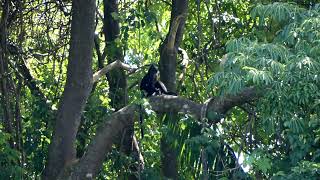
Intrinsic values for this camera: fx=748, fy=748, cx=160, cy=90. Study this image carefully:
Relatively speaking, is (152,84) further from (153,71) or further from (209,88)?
(209,88)

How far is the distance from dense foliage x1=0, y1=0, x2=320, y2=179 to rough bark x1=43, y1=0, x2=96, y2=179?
655 mm

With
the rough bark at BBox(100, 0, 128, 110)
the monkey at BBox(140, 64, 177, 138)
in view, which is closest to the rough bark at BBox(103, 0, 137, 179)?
the rough bark at BBox(100, 0, 128, 110)

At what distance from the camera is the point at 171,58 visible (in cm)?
937

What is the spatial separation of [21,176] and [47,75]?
73.7 inches

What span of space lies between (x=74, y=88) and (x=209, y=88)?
205 cm

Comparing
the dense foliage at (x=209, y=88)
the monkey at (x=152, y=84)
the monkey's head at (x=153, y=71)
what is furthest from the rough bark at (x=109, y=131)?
the monkey's head at (x=153, y=71)

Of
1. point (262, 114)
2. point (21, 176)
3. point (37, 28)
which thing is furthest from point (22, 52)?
point (262, 114)

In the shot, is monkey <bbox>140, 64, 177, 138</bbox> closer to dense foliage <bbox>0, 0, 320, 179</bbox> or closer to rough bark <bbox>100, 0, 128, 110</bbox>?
dense foliage <bbox>0, 0, 320, 179</bbox>

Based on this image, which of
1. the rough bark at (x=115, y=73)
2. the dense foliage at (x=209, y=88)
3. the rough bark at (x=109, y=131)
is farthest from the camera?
the rough bark at (x=115, y=73)

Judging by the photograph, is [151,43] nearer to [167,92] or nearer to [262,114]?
[167,92]

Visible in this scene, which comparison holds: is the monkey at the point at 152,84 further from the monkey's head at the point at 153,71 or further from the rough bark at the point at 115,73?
the rough bark at the point at 115,73

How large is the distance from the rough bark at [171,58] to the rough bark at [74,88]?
136 cm

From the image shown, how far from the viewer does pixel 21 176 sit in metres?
8.98

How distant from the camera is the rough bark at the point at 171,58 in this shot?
932 centimetres
